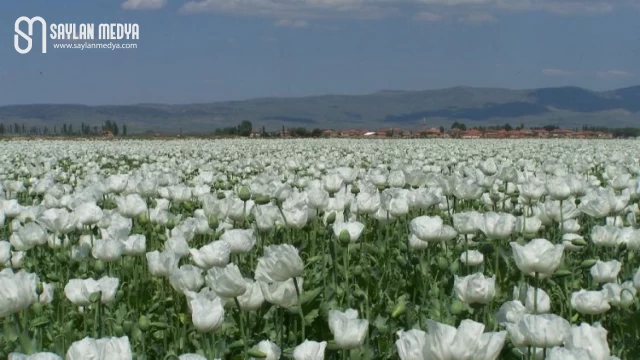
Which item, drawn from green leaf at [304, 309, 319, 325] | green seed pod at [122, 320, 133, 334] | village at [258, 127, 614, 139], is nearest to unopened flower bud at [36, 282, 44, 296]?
green seed pod at [122, 320, 133, 334]

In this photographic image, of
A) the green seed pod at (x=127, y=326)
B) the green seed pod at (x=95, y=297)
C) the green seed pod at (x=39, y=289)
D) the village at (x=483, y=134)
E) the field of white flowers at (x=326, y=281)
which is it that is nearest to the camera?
the field of white flowers at (x=326, y=281)

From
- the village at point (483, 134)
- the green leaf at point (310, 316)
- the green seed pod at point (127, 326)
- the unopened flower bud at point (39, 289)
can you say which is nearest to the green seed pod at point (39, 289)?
the unopened flower bud at point (39, 289)

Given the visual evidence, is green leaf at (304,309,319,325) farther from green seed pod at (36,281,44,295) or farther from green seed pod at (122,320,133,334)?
green seed pod at (36,281,44,295)

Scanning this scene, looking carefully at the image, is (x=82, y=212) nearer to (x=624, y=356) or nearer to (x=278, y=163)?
(x=624, y=356)

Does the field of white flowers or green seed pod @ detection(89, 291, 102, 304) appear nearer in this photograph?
the field of white flowers

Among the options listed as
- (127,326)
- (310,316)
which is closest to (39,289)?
(127,326)

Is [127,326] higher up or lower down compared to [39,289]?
lower down

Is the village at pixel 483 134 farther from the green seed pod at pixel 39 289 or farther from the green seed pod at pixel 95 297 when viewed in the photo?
the green seed pod at pixel 95 297

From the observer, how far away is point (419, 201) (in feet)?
22.4

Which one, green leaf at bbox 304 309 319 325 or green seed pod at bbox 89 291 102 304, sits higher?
green seed pod at bbox 89 291 102 304

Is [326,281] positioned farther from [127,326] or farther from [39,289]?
[39,289]

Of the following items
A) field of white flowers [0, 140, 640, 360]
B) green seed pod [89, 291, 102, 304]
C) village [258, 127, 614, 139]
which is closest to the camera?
field of white flowers [0, 140, 640, 360]

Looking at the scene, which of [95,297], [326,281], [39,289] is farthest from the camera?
[326,281]

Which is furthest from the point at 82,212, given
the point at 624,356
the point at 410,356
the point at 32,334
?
the point at 410,356
